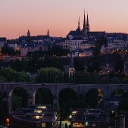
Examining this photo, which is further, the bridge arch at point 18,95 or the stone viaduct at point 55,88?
the stone viaduct at point 55,88

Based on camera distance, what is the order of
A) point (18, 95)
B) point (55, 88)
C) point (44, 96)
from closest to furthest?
point (55, 88) < point (18, 95) < point (44, 96)

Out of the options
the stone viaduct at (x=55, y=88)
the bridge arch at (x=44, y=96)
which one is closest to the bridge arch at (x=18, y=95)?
the stone viaduct at (x=55, y=88)

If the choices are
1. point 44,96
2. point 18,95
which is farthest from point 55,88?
point 18,95

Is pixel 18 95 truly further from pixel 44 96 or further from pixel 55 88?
pixel 55 88

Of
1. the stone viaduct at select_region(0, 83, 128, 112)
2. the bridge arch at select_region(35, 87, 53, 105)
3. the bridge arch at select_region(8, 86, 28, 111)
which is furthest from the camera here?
the bridge arch at select_region(35, 87, 53, 105)

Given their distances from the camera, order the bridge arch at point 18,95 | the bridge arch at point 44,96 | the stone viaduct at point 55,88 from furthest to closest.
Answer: the bridge arch at point 44,96, the stone viaduct at point 55,88, the bridge arch at point 18,95

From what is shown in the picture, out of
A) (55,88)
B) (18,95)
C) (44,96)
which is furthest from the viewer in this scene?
(44,96)

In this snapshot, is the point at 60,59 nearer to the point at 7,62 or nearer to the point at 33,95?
the point at 7,62

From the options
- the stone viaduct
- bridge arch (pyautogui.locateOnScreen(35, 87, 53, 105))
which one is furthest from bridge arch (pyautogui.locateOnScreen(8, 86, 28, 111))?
bridge arch (pyautogui.locateOnScreen(35, 87, 53, 105))

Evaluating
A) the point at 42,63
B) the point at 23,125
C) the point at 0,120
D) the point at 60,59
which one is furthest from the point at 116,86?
the point at 60,59

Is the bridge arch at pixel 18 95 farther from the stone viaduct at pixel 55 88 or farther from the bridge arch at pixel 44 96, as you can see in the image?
the bridge arch at pixel 44 96

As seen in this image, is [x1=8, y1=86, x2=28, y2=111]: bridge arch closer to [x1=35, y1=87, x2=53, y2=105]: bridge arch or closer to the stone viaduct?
the stone viaduct

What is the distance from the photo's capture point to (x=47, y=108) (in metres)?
37.3

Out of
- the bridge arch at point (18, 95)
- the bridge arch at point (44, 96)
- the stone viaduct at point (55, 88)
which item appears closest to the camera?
the bridge arch at point (18, 95)
